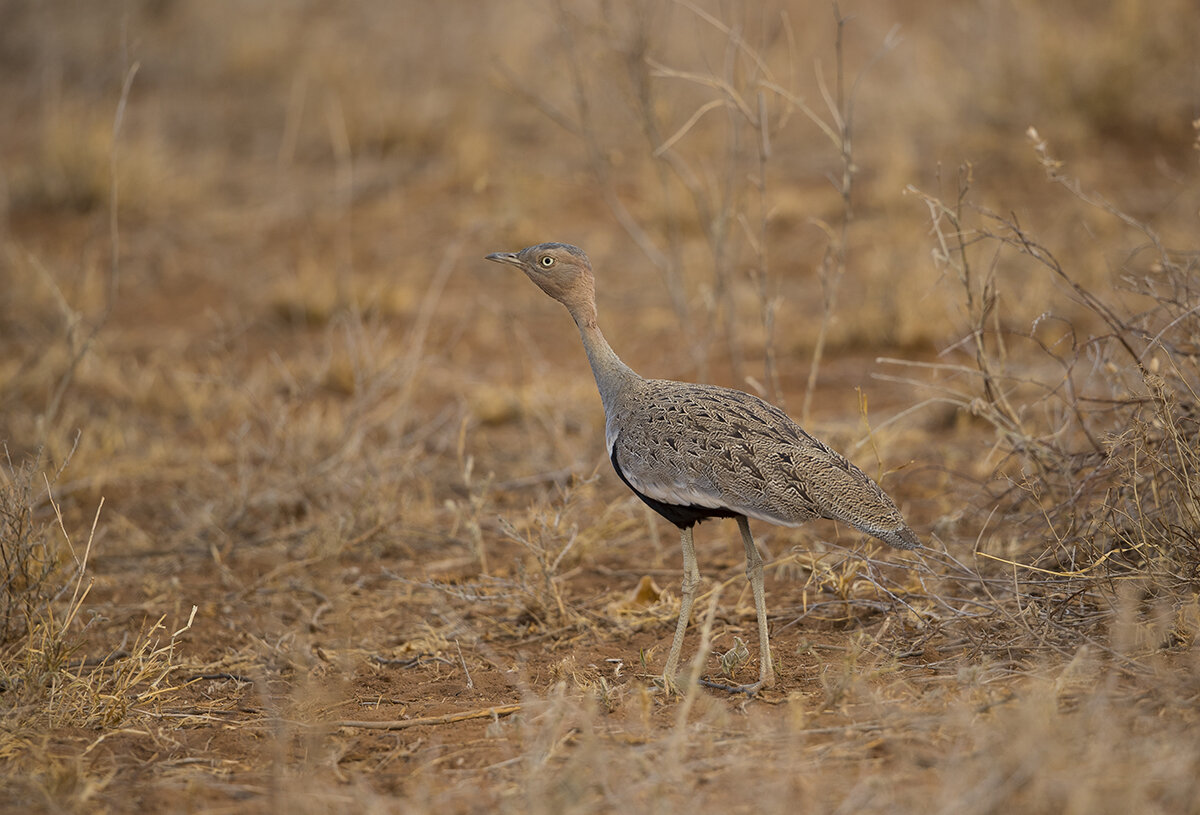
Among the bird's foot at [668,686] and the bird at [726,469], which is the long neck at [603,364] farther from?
the bird's foot at [668,686]

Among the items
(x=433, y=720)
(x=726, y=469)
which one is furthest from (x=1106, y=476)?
(x=433, y=720)

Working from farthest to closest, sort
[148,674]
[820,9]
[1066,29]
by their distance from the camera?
[820,9] → [1066,29] → [148,674]

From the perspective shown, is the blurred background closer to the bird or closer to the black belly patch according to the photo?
the bird

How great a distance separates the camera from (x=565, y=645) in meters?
4.13

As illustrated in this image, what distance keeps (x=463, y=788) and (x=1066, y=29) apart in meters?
9.97

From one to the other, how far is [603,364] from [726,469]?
71 centimetres

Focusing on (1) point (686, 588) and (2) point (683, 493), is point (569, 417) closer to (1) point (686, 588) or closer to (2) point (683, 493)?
(1) point (686, 588)

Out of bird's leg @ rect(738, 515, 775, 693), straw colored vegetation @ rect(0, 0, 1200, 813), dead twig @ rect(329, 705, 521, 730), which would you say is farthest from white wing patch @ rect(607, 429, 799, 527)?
dead twig @ rect(329, 705, 521, 730)

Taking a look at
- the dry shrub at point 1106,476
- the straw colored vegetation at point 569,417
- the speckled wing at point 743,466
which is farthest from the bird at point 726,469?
the dry shrub at point 1106,476

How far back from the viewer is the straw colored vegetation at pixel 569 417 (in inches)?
117

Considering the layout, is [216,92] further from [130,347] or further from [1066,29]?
[1066,29]

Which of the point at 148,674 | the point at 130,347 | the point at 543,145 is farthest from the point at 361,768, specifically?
the point at 543,145

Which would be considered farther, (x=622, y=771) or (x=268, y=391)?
(x=268, y=391)

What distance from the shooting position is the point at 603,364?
3863mm
